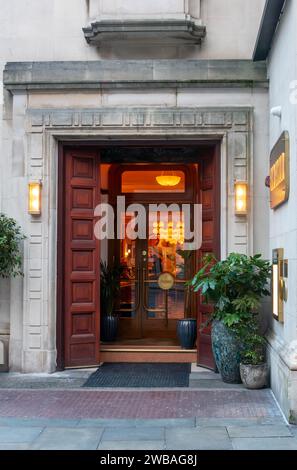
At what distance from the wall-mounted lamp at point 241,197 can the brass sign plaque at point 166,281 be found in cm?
349

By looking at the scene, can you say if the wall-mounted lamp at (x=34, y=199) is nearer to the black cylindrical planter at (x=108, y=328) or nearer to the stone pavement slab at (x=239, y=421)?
the black cylindrical planter at (x=108, y=328)

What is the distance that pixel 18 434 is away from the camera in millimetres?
6773

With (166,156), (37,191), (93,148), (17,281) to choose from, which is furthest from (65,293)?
(166,156)

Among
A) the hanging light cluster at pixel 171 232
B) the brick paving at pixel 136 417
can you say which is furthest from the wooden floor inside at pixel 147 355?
the hanging light cluster at pixel 171 232

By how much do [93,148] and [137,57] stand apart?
5.62ft

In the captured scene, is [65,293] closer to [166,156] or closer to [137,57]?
[166,156]

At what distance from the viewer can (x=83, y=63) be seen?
33.8 feet

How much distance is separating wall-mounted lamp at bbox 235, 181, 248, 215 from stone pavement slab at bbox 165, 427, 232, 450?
13.0 ft

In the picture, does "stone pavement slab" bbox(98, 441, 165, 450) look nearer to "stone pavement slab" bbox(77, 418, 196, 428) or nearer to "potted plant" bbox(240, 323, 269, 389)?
"stone pavement slab" bbox(77, 418, 196, 428)

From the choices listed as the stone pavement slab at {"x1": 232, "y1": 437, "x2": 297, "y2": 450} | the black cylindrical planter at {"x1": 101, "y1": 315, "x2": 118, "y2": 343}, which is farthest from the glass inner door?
the stone pavement slab at {"x1": 232, "y1": 437, "x2": 297, "y2": 450}

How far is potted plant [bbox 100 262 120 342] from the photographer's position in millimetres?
12109

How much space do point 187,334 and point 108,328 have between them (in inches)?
65.6

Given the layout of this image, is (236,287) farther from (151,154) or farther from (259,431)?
(151,154)

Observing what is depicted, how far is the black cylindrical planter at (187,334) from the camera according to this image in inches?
448
